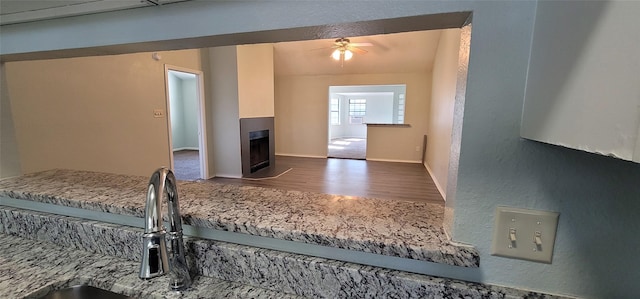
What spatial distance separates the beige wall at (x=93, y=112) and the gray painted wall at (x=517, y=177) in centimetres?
277

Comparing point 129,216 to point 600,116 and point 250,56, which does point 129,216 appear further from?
point 250,56

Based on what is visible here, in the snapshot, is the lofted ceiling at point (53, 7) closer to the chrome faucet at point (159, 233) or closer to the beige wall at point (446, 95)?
the chrome faucet at point (159, 233)

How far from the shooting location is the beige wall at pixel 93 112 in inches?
95.0

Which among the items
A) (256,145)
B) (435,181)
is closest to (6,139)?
(256,145)

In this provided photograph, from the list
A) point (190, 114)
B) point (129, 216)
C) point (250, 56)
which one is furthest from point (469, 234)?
point (190, 114)

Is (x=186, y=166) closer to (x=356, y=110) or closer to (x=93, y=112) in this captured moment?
(x=93, y=112)

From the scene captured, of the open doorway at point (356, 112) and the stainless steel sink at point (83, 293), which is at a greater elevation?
the open doorway at point (356, 112)

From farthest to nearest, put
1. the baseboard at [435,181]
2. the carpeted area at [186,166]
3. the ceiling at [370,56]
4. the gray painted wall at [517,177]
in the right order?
the ceiling at [370,56] → the carpeted area at [186,166] → the baseboard at [435,181] → the gray painted wall at [517,177]

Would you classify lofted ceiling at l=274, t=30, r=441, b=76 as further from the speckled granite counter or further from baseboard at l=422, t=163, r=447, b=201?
the speckled granite counter

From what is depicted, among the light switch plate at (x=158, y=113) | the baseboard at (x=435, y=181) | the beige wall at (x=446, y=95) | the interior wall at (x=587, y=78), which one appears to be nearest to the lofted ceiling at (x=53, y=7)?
the interior wall at (x=587, y=78)

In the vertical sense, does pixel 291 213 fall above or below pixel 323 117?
below

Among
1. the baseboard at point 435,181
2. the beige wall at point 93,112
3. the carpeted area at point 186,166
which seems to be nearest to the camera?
the beige wall at point 93,112

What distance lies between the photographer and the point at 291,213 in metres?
0.81

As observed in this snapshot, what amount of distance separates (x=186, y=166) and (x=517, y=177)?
6224mm
